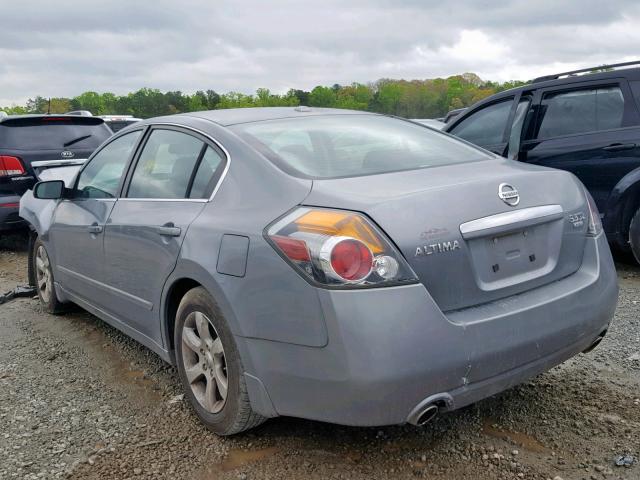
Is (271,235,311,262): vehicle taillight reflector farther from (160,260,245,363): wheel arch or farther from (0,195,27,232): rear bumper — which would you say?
(0,195,27,232): rear bumper

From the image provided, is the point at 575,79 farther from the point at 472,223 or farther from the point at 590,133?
the point at 472,223

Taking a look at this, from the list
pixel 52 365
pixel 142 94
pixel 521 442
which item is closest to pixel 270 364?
pixel 521 442

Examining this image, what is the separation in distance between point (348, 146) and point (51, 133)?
6215 millimetres

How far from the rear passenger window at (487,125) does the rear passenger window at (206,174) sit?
406 cm

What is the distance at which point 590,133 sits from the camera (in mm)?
5738

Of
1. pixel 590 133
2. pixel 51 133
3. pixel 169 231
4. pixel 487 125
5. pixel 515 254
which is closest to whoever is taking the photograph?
pixel 515 254

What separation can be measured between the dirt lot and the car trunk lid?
0.71 meters

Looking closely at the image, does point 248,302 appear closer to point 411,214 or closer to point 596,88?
point 411,214

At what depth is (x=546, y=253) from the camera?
8.93ft

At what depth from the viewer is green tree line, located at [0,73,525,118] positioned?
122ft

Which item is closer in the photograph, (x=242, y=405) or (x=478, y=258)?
(x=478, y=258)

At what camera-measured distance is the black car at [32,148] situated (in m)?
7.64

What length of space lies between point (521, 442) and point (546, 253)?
83 cm

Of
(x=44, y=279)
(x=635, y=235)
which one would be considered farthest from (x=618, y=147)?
(x=44, y=279)
